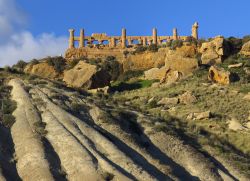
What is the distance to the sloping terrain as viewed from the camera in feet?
99.5

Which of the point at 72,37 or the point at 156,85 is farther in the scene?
the point at 72,37

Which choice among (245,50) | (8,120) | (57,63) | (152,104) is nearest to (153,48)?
(245,50)

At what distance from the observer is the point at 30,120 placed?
36031mm

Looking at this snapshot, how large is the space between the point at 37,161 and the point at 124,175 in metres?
4.10

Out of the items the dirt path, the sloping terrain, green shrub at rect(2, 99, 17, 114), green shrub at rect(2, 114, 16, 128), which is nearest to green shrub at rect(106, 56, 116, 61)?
the sloping terrain

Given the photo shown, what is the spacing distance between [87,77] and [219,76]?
13394mm

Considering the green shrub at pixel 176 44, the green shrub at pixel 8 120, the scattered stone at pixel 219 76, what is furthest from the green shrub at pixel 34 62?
the green shrub at pixel 8 120

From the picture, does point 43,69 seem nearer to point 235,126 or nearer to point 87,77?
point 87,77

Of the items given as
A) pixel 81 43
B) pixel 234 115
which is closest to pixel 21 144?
pixel 234 115

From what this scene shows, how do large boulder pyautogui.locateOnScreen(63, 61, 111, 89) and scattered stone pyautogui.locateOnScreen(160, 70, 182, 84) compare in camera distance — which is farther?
scattered stone pyautogui.locateOnScreen(160, 70, 182, 84)

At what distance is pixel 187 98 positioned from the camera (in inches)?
2347

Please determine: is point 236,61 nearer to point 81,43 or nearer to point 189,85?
point 189,85

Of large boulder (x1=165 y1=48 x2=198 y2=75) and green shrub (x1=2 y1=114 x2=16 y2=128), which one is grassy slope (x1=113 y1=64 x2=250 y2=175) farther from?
green shrub (x1=2 y1=114 x2=16 y2=128)

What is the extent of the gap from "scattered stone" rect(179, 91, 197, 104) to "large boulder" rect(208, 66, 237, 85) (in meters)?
6.80
